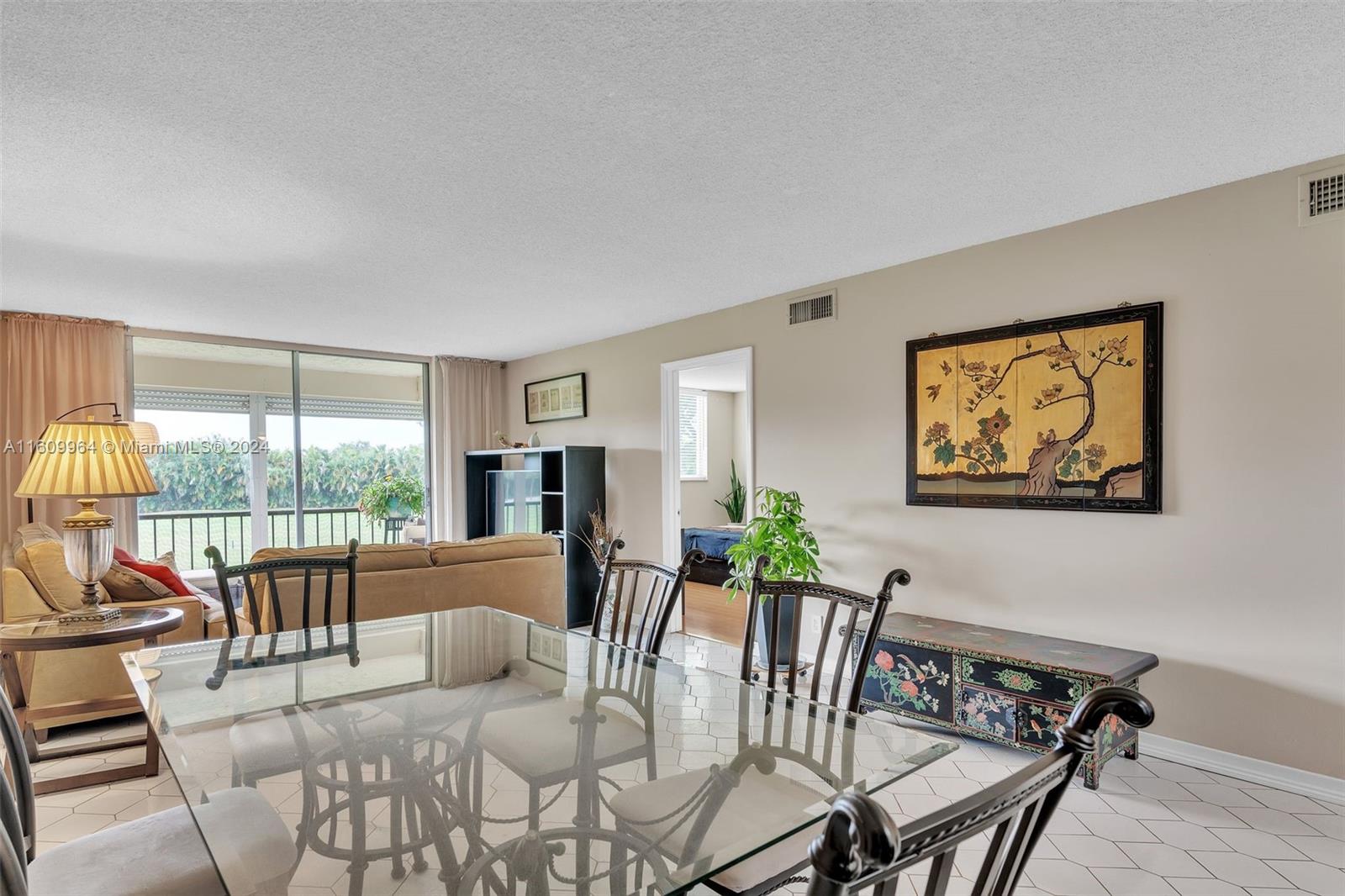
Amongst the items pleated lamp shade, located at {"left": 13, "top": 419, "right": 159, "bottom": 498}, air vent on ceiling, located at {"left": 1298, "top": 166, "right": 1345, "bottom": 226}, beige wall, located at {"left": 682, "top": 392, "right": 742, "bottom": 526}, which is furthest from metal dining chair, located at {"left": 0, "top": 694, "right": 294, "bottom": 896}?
beige wall, located at {"left": 682, "top": 392, "right": 742, "bottom": 526}

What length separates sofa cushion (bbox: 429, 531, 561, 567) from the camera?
4176mm

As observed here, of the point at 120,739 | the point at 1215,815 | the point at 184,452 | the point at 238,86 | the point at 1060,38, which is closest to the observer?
the point at 1060,38

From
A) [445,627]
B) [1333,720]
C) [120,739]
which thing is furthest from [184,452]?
[1333,720]

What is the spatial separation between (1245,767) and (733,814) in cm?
286

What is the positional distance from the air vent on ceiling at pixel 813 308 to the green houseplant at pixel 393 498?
14.1ft

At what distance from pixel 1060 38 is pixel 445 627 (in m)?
2.78

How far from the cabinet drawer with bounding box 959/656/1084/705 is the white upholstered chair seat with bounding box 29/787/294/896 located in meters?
2.82

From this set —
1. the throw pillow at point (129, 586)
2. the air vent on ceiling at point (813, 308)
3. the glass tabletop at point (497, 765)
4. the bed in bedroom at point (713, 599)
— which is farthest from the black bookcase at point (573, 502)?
the glass tabletop at point (497, 765)

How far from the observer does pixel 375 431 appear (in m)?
7.30

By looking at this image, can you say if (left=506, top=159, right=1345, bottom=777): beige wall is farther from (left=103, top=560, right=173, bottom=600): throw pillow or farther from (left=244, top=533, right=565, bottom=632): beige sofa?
(left=103, top=560, right=173, bottom=600): throw pillow

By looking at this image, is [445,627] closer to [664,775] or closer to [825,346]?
[664,775]

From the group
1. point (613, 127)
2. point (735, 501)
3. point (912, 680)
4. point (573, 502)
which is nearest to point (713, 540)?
point (573, 502)

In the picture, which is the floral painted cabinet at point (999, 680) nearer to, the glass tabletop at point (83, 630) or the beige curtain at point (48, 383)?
the glass tabletop at point (83, 630)

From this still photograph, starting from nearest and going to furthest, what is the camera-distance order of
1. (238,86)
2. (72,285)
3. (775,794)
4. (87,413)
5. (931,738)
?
(775,794)
(931,738)
(238,86)
(72,285)
(87,413)
